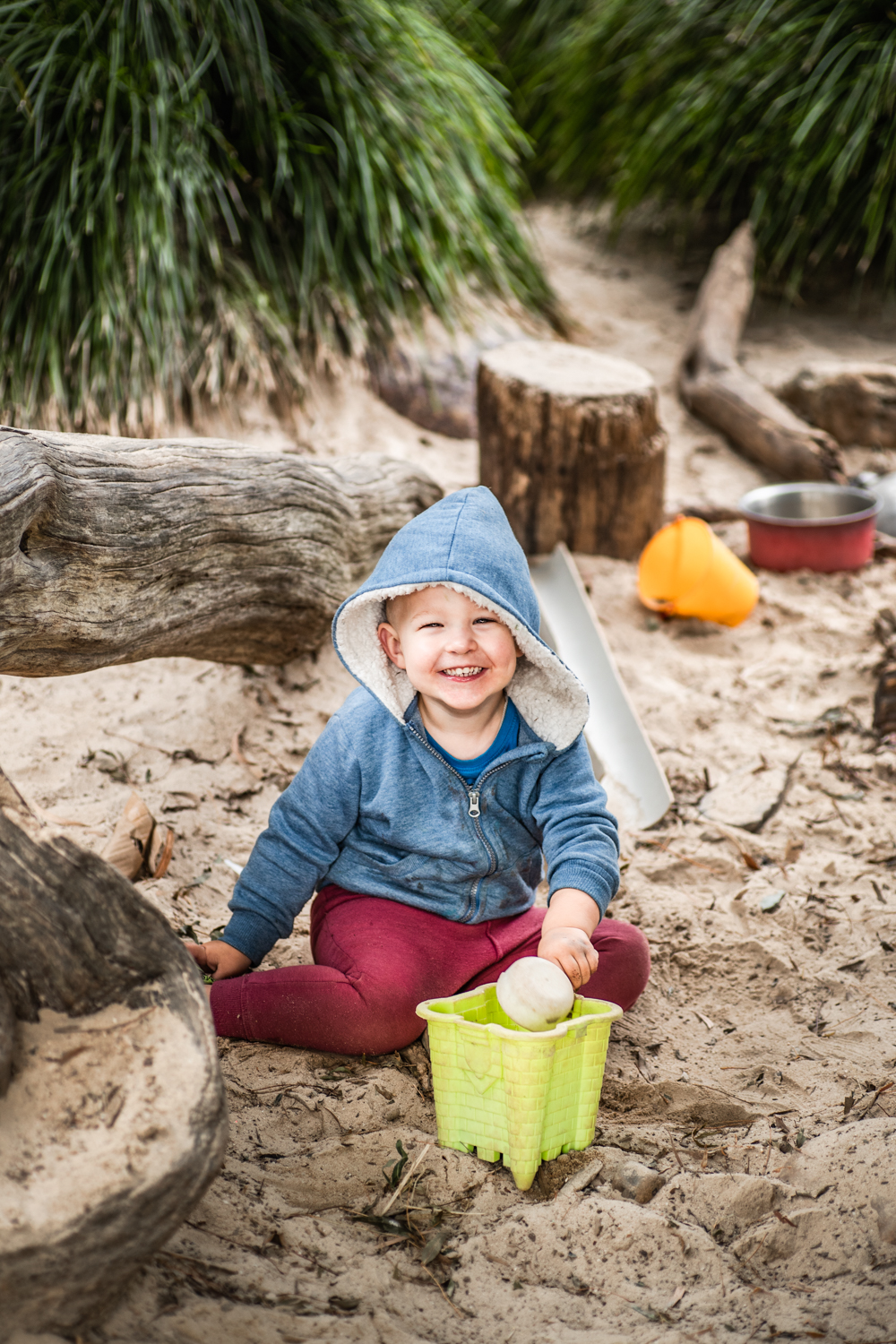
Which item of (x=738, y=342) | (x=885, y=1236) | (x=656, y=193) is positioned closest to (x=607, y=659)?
(x=885, y=1236)

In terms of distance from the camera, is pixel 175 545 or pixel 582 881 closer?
pixel 582 881

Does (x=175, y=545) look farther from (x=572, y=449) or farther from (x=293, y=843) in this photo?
(x=572, y=449)

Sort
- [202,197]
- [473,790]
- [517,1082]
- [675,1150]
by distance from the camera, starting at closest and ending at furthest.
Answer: [517,1082] < [675,1150] < [473,790] < [202,197]

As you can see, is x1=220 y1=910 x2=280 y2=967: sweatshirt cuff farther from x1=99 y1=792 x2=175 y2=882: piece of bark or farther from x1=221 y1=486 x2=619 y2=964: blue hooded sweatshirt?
x1=99 y1=792 x2=175 y2=882: piece of bark

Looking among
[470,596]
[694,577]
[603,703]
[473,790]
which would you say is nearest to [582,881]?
[473,790]

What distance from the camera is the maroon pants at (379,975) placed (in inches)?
73.3

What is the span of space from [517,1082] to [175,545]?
3.85ft

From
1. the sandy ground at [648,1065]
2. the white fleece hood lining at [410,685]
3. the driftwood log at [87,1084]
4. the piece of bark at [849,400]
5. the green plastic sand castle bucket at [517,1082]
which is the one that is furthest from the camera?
the piece of bark at [849,400]

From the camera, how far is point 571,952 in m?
1.70

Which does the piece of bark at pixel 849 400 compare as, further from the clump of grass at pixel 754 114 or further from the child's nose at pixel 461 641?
the child's nose at pixel 461 641

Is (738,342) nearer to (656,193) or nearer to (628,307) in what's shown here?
(628,307)

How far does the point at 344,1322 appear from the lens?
1321mm

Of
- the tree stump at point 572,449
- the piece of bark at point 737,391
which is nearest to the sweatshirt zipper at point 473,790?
the tree stump at point 572,449

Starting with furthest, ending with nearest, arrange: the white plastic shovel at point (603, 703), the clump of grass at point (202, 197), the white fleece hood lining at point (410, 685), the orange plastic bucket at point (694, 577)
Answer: the clump of grass at point (202, 197) < the orange plastic bucket at point (694, 577) < the white plastic shovel at point (603, 703) < the white fleece hood lining at point (410, 685)
